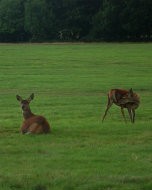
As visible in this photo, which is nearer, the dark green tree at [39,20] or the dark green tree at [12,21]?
the dark green tree at [39,20]

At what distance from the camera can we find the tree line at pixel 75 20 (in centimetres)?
9744

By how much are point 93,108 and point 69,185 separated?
1133 cm

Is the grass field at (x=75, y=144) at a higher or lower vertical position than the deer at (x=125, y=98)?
lower

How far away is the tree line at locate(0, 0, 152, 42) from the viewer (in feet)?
320

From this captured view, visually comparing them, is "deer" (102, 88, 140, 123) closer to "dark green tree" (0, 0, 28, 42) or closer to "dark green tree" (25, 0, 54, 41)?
"dark green tree" (25, 0, 54, 41)

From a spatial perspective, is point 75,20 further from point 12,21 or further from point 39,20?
point 12,21

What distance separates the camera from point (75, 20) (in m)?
102

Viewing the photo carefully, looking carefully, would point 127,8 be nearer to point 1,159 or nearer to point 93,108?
point 93,108

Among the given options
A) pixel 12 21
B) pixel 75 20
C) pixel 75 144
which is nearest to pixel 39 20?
pixel 12 21

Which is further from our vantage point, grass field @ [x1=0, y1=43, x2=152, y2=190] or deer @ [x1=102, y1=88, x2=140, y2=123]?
deer @ [x1=102, y1=88, x2=140, y2=123]

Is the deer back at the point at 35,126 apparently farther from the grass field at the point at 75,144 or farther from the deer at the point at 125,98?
the deer at the point at 125,98

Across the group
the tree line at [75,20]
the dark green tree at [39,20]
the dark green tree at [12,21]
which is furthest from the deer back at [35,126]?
the dark green tree at [12,21]

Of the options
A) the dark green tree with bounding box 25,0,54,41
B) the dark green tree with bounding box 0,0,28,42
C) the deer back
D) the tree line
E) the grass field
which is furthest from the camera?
the dark green tree with bounding box 0,0,28,42

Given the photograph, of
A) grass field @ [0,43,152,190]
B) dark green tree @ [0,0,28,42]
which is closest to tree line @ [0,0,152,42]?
dark green tree @ [0,0,28,42]
